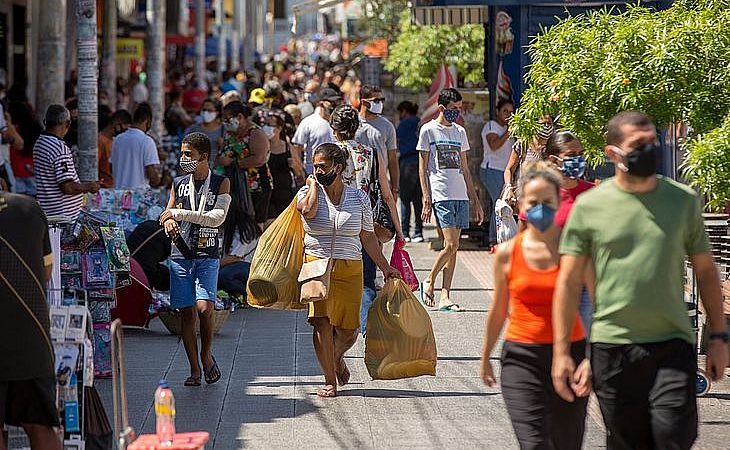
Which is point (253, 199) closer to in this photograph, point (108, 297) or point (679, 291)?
point (108, 297)

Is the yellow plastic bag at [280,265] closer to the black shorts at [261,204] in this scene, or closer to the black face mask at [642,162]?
the black face mask at [642,162]

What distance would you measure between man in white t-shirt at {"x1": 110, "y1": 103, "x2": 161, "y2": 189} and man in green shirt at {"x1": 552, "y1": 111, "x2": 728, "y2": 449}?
8.85m

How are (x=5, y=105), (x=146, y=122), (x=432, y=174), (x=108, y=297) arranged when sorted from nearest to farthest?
(x=108, y=297)
(x=432, y=174)
(x=146, y=122)
(x=5, y=105)

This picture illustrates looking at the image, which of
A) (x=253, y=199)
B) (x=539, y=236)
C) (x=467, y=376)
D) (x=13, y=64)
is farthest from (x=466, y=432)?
(x=13, y=64)

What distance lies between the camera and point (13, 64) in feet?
93.0

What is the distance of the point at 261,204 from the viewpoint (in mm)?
14680

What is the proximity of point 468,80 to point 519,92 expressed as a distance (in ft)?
30.5

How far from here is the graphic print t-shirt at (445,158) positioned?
491 inches

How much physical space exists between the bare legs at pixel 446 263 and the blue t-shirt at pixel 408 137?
5.43m

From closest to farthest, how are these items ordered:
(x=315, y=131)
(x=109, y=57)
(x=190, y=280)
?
(x=190, y=280)
(x=315, y=131)
(x=109, y=57)

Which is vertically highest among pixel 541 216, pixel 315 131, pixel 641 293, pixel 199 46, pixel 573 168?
pixel 199 46

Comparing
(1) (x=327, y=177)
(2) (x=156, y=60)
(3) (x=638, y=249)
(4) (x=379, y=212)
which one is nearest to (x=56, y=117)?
(4) (x=379, y=212)

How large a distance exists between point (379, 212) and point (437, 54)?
1560 cm

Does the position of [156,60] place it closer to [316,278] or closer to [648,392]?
[316,278]
